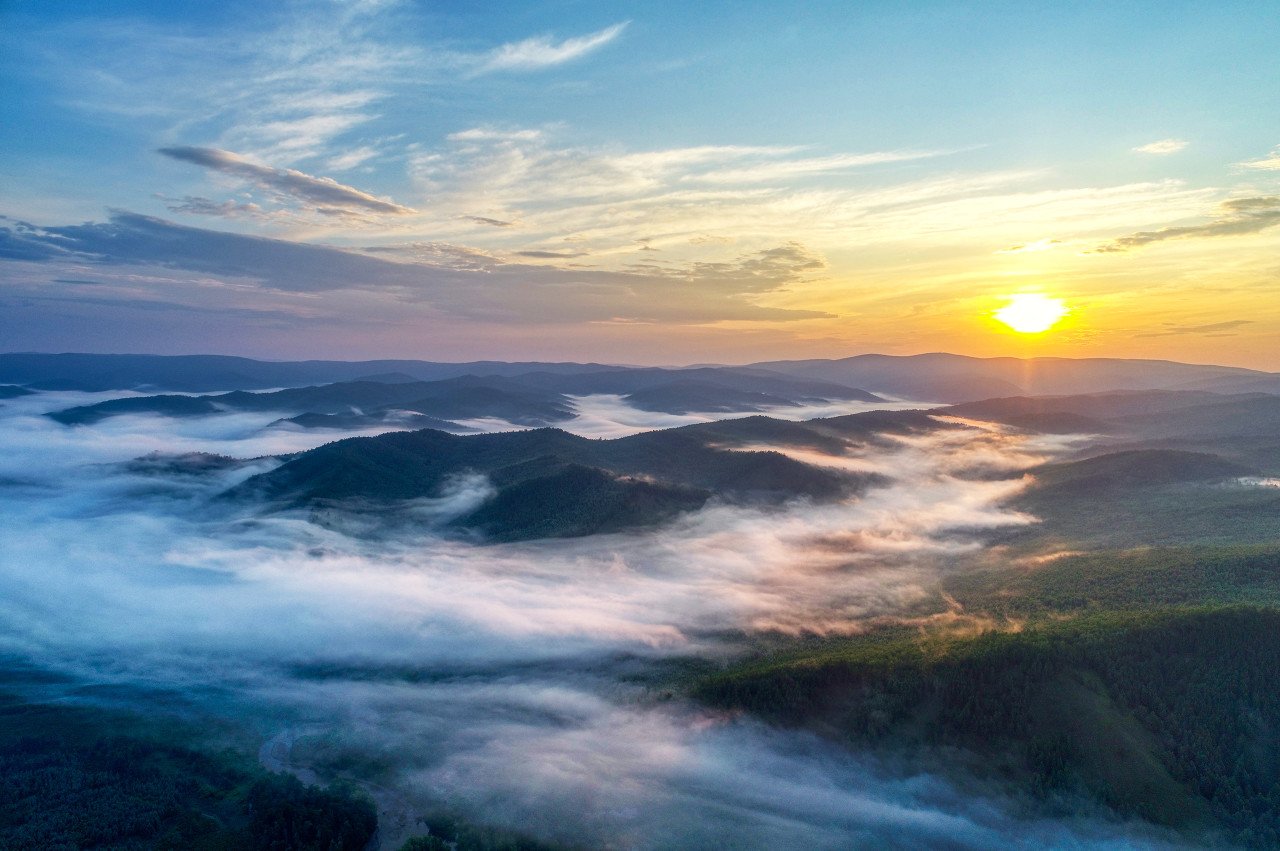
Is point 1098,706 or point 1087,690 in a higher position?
point 1087,690

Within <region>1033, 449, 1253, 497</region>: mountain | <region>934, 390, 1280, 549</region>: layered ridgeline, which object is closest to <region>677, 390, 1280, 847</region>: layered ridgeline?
<region>934, 390, 1280, 549</region>: layered ridgeline

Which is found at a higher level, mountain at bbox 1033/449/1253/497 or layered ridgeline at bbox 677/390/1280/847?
mountain at bbox 1033/449/1253/497

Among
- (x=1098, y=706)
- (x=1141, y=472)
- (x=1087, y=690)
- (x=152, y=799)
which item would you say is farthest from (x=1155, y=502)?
(x=152, y=799)

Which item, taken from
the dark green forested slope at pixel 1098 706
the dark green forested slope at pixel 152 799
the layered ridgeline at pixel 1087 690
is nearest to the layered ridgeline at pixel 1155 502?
the layered ridgeline at pixel 1087 690

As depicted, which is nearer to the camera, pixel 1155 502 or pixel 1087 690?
pixel 1087 690

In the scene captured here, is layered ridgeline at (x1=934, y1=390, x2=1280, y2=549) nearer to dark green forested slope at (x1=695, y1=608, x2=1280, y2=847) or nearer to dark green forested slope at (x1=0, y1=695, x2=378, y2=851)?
dark green forested slope at (x1=695, y1=608, x2=1280, y2=847)

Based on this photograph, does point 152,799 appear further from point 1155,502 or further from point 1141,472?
point 1141,472

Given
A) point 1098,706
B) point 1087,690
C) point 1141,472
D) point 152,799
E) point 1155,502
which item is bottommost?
point 152,799

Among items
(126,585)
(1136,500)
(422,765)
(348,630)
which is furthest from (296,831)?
(1136,500)

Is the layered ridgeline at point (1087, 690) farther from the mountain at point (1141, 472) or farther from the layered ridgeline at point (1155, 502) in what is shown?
the mountain at point (1141, 472)

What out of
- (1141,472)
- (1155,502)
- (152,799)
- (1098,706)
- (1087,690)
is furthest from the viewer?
(1141,472)

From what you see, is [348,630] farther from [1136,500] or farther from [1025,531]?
[1136,500]
